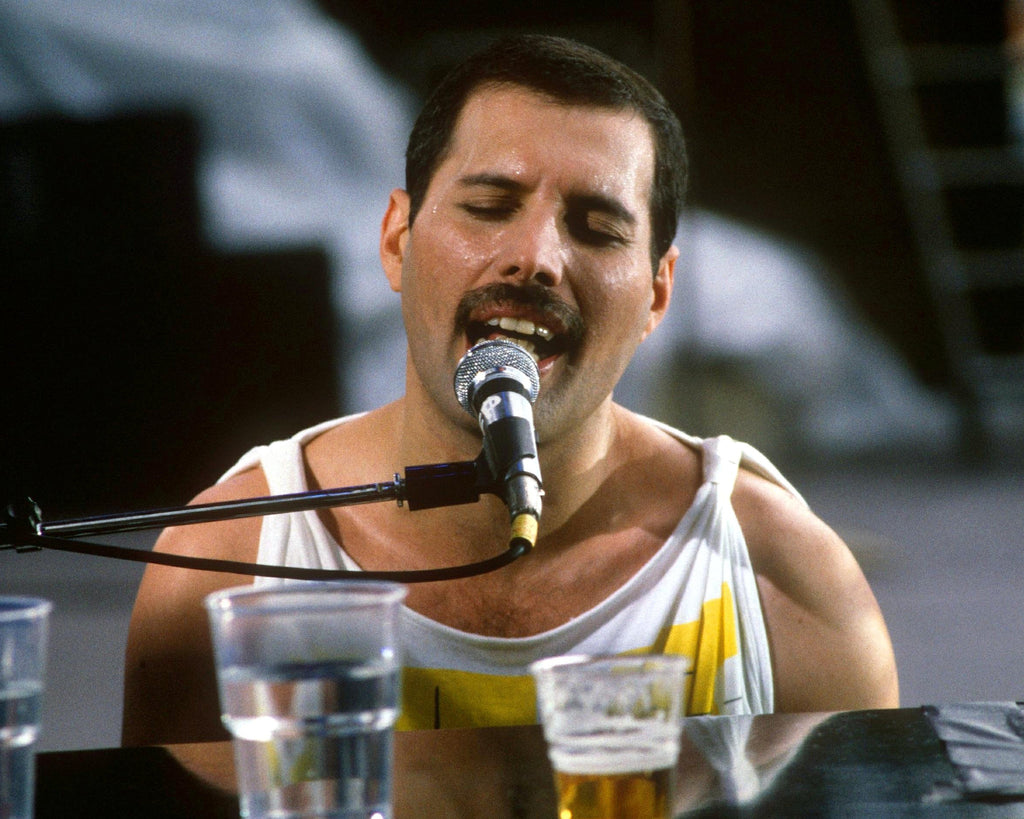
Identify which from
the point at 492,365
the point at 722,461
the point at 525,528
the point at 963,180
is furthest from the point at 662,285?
the point at 963,180

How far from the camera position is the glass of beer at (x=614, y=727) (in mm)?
690


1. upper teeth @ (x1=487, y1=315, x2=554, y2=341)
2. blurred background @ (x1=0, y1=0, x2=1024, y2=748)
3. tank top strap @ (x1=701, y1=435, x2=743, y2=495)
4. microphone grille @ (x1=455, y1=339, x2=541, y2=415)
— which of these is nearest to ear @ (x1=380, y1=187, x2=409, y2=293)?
upper teeth @ (x1=487, y1=315, x2=554, y2=341)

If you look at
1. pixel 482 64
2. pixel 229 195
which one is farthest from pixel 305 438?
pixel 229 195

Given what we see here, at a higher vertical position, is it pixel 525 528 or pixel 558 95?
pixel 558 95

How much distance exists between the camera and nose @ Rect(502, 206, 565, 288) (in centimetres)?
149

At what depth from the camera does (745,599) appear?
1633 mm

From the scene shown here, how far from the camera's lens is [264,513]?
35.6 inches

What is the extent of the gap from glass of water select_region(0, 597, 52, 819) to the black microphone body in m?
0.35

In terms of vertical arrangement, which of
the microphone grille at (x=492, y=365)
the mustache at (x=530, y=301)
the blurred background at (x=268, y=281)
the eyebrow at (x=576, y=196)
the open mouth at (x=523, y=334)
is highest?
the blurred background at (x=268, y=281)

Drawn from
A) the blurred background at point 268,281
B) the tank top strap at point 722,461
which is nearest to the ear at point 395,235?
the tank top strap at point 722,461

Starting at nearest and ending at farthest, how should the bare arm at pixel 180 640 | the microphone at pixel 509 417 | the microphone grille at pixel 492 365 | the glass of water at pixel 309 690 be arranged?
the glass of water at pixel 309 690, the microphone at pixel 509 417, the microphone grille at pixel 492 365, the bare arm at pixel 180 640

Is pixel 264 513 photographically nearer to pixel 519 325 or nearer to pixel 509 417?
pixel 509 417

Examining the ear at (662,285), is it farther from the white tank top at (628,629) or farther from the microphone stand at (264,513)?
the microphone stand at (264,513)

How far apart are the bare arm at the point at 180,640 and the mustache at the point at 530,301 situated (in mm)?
414
